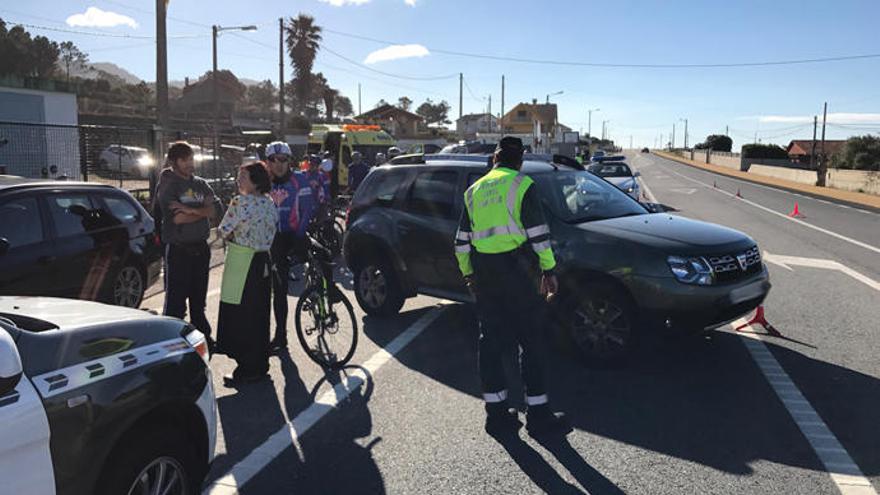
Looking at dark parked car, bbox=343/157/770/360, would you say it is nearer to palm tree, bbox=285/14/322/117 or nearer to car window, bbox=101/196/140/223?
car window, bbox=101/196/140/223

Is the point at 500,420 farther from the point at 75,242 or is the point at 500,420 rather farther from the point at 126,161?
the point at 126,161

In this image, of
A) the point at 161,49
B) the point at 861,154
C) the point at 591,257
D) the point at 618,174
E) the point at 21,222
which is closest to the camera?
the point at 591,257

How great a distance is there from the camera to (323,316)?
5910mm

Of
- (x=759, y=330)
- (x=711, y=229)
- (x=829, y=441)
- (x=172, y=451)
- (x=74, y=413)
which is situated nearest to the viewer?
(x=74, y=413)

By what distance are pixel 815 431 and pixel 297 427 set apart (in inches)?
131

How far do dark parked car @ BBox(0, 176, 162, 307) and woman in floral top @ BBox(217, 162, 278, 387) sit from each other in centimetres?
140

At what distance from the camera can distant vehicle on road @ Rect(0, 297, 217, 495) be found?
2.18m

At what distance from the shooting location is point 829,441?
4.12 m

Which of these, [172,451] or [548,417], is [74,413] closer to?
[172,451]

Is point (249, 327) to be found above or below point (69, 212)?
below

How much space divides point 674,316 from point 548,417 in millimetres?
1526

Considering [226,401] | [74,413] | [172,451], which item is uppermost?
[74,413]

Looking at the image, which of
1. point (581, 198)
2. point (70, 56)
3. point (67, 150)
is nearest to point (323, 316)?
point (581, 198)

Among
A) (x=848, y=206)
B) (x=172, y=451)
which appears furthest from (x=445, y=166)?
(x=848, y=206)
